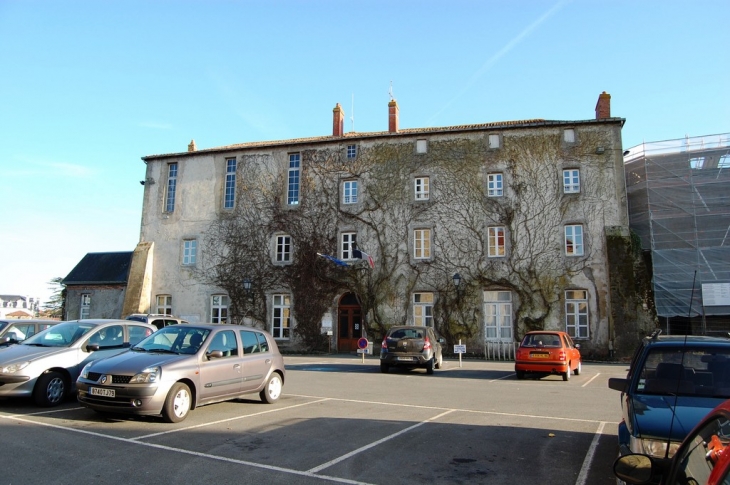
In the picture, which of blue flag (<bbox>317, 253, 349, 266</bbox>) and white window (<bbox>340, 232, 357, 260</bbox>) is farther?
white window (<bbox>340, 232, 357, 260</bbox>)

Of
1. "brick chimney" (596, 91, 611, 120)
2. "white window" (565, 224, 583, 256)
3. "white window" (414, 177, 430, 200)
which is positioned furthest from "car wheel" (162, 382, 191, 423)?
"brick chimney" (596, 91, 611, 120)

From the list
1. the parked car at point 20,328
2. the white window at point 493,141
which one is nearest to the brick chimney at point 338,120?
the white window at point 493,141

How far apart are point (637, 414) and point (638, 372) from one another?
0.97m

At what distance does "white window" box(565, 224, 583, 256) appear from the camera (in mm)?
26000

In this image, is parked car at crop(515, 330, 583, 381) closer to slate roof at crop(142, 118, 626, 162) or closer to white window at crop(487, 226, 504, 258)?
white window at crop(487, 226, 504, 258)

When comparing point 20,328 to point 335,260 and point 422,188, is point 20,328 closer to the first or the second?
point 335,260

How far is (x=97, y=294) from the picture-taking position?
33938 millimetres

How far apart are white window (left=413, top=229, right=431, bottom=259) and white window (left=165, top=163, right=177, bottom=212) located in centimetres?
1522

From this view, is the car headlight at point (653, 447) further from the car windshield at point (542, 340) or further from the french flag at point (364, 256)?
the french flag at point (364, 256)

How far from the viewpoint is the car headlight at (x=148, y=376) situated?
809cm

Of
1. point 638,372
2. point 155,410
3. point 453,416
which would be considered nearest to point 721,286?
point 453,416

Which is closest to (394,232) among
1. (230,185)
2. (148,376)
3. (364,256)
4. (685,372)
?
(364,256)

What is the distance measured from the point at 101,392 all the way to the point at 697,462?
26.1ft

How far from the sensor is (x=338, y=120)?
31203 millimetres
